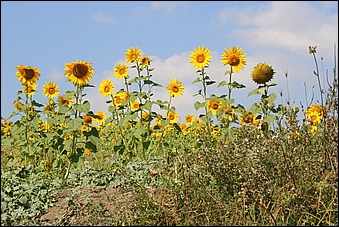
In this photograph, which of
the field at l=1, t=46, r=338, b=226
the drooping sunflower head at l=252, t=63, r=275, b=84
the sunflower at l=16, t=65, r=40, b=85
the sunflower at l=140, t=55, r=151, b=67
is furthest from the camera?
the sunflower at l=140, t=55, r=151, b=67

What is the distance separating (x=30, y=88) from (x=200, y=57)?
81.5 inches

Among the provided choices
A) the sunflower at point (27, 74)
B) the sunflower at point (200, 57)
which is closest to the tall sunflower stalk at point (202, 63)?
the sunflower at point (200, 57)

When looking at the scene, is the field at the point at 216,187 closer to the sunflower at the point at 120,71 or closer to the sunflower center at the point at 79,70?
the sunflower center at the point at 79,70

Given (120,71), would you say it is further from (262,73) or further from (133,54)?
(262,73)

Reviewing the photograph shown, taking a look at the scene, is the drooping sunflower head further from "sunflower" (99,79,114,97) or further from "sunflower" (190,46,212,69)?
"sunflower" (99,79,114,97)

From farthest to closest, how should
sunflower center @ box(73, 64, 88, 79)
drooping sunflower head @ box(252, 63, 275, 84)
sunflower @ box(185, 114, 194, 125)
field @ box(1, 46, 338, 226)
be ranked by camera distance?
sunflower @ box(185, 114, 194, 125) → drooping sunflower head @ box(252, 63, 275, 84) → sunflower center @ box(73, 64, 88, 79) → field @ box(1, 46, 338, 226)

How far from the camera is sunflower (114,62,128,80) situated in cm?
648

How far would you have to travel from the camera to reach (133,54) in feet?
21.2

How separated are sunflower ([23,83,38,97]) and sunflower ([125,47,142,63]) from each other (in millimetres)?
1188

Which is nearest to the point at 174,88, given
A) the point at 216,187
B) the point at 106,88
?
the point at 106,88

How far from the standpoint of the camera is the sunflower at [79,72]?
5531 mm

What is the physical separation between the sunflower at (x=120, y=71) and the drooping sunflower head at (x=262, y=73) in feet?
5.13

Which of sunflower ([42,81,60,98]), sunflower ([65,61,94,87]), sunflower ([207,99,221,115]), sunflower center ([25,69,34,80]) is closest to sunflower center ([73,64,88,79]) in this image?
sunflower ([65,61,94,87])

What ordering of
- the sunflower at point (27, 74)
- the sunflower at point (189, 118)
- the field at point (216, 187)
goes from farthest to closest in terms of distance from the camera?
1. the sunflower at point (189, 118)
2. the sunflower at point (27, 74)
3. the field at point (216, 187)
